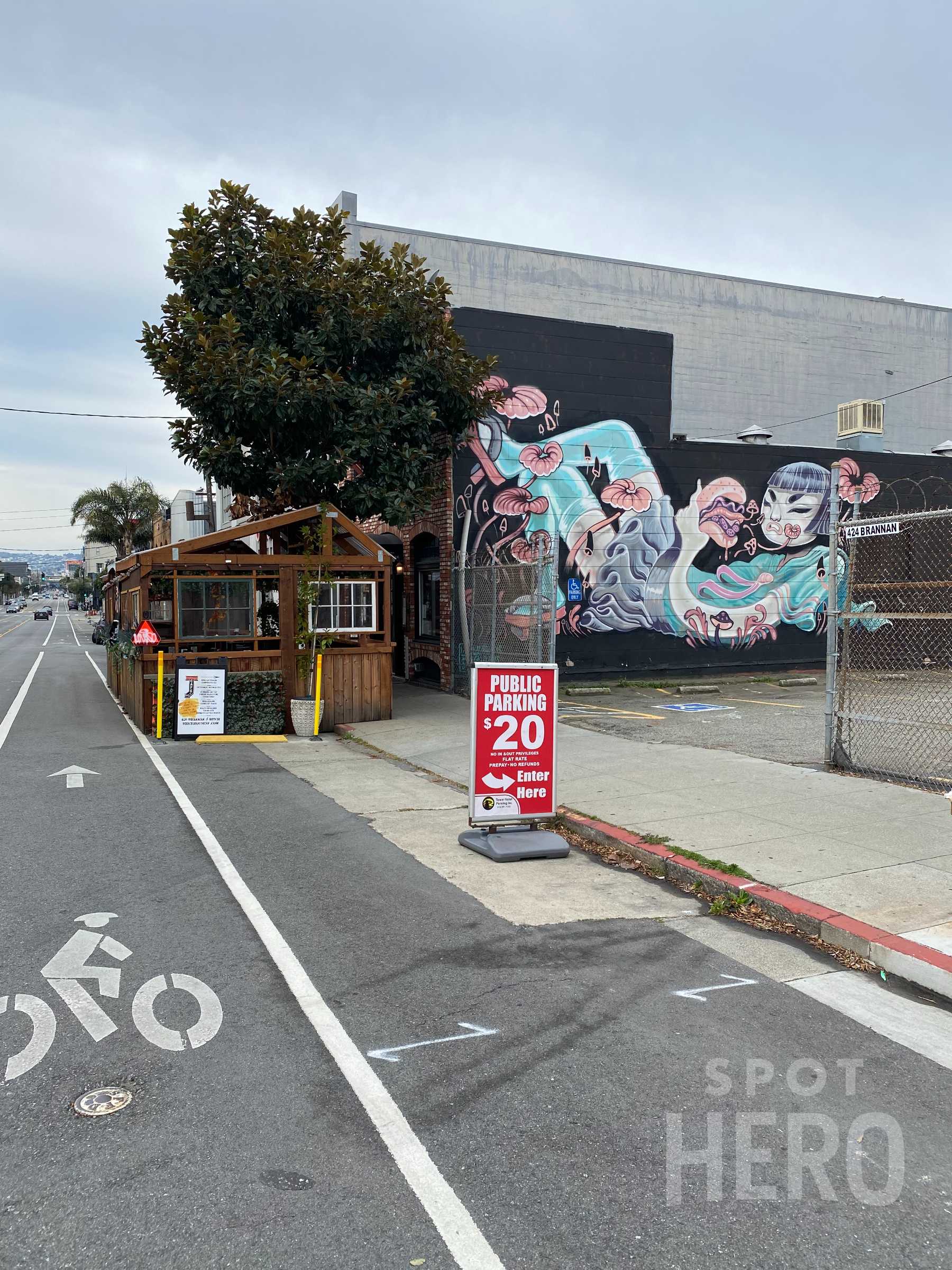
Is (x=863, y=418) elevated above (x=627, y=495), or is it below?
above

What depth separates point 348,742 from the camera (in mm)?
14188

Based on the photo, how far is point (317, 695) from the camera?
14.9 meters

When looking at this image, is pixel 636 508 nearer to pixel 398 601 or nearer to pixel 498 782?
pixel 398 601

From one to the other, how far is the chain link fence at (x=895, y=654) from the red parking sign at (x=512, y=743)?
132 inches

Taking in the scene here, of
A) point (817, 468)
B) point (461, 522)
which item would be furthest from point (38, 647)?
point (817, 468)

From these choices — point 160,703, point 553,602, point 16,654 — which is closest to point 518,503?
point 553,602

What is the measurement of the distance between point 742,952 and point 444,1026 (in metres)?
2.01

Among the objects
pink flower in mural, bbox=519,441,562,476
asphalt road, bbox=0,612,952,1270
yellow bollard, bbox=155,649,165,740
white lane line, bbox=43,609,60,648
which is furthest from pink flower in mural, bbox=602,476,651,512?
white lane line, bbox=43,609,60,648

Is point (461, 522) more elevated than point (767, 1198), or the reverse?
point (461, 522)

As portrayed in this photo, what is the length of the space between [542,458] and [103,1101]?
16.6 metres

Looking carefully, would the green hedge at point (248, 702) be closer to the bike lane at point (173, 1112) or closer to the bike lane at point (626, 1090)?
the bike lane at point (173, 1112)

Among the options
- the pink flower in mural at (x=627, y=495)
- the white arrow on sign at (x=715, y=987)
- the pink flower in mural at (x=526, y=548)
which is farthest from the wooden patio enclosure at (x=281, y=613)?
the white arrow on sign at (x=715, y=987)

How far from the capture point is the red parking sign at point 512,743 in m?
7.79

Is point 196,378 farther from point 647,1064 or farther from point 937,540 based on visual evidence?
point 937,540
